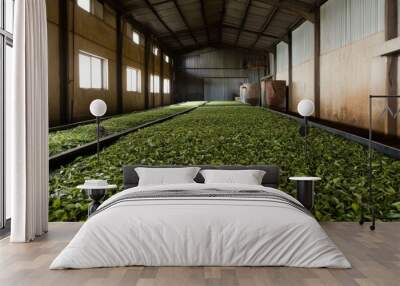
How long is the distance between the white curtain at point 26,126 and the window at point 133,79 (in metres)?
11.8

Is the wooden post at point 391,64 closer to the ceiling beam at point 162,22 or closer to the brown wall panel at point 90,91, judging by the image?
the brown wall panel at point 90,91

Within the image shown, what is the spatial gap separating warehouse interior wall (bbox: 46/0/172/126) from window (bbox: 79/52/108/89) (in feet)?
0.40

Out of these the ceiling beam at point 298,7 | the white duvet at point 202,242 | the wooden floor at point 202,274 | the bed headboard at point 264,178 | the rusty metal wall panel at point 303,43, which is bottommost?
the wooden floor at point 202,274

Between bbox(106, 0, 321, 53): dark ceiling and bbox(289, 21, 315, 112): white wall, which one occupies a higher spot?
bbox(106, 0, 321, 53): dark ceiling

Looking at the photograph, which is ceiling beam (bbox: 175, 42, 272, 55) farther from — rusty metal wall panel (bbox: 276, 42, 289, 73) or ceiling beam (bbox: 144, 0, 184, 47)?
ceiling beam (bbox: 144, 0, 184, 47)

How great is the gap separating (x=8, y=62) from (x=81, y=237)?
99.5 inches

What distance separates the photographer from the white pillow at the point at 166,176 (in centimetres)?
547

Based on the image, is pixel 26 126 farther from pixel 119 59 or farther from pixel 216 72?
pixel 216 72

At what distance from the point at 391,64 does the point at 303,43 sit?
497cm

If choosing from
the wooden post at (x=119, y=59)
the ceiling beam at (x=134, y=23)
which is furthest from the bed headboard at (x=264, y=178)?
the wooden post at (x=119, y=59)

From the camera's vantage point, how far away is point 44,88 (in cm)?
477

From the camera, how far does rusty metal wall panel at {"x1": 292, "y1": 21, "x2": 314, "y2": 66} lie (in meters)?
13.2

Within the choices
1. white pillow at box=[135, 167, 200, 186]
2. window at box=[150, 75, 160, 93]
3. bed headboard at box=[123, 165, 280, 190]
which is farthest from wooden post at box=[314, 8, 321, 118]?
window at box=[150, 75, 160, 93]

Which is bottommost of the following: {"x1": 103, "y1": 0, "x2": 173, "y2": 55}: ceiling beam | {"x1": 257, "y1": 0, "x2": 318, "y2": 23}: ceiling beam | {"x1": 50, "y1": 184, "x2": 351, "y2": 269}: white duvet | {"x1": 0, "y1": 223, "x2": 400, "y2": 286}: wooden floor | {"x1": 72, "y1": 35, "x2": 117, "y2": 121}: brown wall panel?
{"x1": 0, "y1": 223, "x2": 400, "y2": 286}: wooden floor
